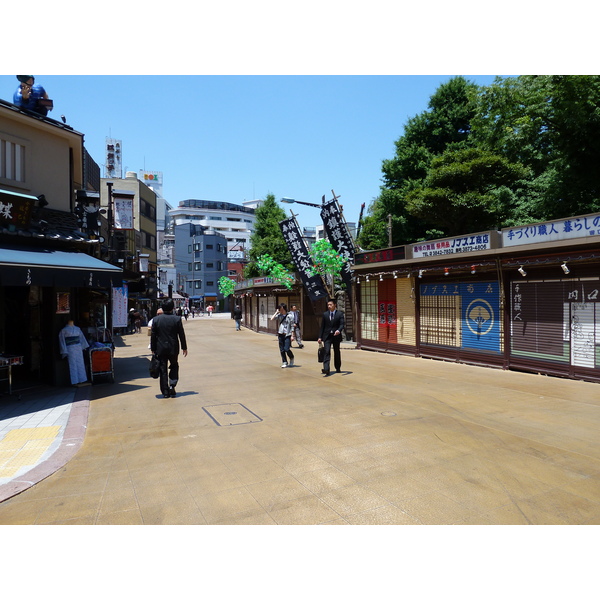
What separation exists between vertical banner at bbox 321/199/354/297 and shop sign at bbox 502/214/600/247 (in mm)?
8059

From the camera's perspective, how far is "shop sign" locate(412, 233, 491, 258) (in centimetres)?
1191

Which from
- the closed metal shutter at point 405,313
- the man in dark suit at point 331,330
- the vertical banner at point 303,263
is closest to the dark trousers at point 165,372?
the man in dark suit at point 331,330

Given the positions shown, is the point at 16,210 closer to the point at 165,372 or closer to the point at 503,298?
the point at 165,372

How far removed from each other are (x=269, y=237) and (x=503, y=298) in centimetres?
3627

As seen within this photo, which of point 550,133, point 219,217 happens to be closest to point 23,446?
point 550,133

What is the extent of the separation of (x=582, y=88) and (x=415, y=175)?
49.6 ft

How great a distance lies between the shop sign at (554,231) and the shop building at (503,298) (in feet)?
0.07

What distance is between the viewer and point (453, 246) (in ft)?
42.4

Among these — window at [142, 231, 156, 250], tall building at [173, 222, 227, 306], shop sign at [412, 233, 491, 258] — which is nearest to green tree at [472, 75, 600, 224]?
shop sign at [412, 233, 491, 258]

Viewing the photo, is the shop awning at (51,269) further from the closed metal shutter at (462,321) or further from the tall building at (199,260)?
the tall building at (199,260)

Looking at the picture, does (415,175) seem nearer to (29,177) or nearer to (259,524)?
(29,177)

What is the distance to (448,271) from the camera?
42.4 ft

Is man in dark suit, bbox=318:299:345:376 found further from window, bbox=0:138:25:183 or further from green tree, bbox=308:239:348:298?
green tree, bbox=308:239:348:298

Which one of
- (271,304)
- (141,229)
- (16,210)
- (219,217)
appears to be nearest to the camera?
(16,210)
